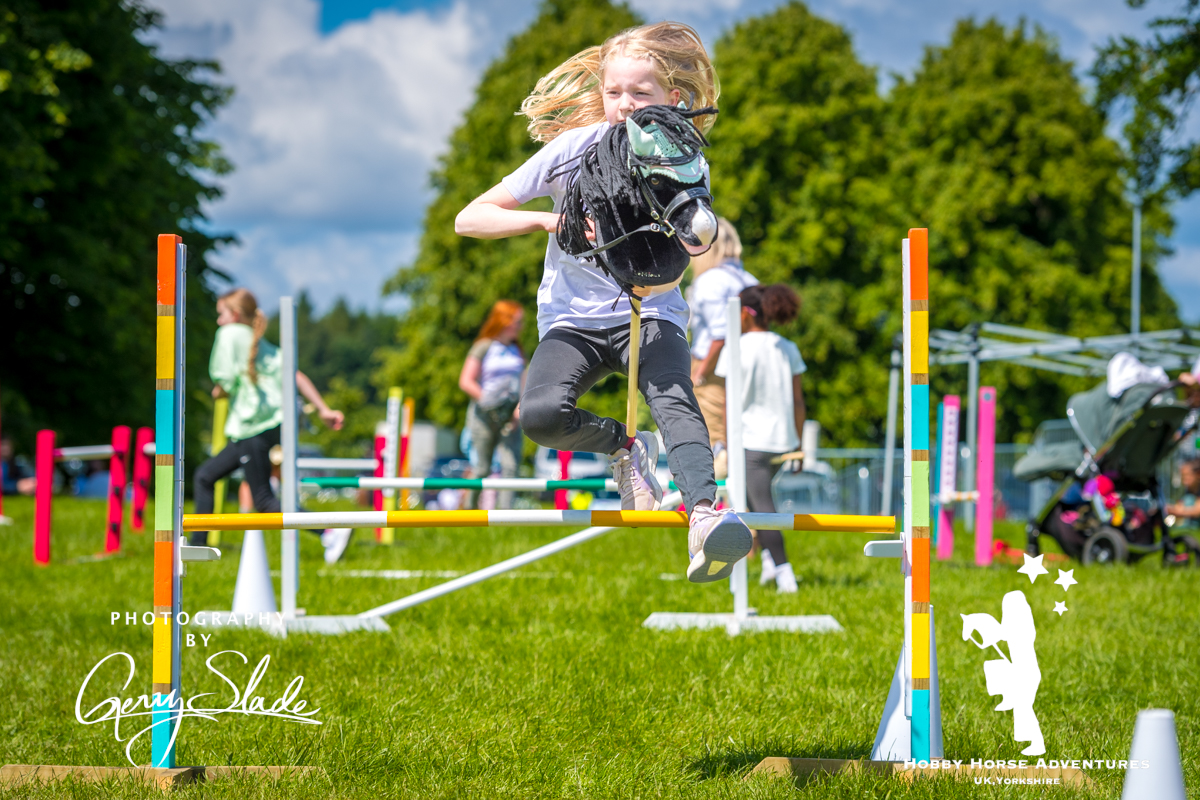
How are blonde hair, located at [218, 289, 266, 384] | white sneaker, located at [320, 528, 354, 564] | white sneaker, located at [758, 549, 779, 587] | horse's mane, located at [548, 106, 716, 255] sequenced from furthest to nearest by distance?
white sneaker, located at [320, 528, 354, 564], blonde hair, located at [218, 289, 266, 384], white sneaker, located at [758, 549, 779, 587], horse's mane, located at [548, 106, 716, 255]

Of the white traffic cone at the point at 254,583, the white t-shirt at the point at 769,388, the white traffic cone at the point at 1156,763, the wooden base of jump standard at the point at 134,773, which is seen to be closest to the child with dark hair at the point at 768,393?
the white t-shirt at the point at 769,388

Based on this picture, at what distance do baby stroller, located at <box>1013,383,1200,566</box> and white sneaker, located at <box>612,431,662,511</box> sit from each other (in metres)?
6.18

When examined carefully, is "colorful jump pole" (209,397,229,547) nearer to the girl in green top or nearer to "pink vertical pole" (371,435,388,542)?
the girl in green top

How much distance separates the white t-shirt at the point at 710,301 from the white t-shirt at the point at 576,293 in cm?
301

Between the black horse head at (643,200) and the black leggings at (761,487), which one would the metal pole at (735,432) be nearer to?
the black leggings at (761,487)

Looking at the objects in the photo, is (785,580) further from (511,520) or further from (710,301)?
(511,520)

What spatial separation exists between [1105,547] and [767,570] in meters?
3.38

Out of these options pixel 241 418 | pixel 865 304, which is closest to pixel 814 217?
pixel 865 304

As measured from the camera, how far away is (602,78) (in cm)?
352

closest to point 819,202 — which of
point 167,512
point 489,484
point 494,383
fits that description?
point 494,383

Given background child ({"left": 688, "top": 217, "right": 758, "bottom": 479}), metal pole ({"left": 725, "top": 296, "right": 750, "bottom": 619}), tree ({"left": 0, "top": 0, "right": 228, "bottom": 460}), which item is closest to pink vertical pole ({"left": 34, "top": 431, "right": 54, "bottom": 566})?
background child ({"left": 688, "top": 217, "right": 758, "bottom": 479})

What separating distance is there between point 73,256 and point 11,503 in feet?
25.9

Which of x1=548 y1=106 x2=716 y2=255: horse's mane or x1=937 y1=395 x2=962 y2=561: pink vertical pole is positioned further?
x1=937 y1=395 x2=962 y2=561: pink vertical pole

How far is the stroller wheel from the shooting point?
8711 mm
